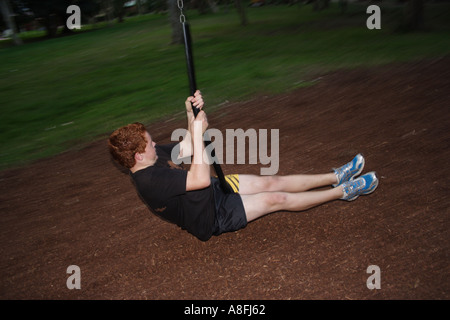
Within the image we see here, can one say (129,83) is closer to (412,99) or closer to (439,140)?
(412,99)

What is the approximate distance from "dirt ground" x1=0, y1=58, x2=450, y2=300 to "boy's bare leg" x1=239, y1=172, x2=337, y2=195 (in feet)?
0.98

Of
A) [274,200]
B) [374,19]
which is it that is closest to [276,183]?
[274,200]

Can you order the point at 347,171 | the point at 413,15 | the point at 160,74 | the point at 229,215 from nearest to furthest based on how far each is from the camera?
the point at 229,215 → the point at 347,171 → the point at 160,74 → the point at 413,15

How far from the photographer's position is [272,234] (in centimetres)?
335

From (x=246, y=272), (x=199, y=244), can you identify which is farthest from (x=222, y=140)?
(x=246, y=272)

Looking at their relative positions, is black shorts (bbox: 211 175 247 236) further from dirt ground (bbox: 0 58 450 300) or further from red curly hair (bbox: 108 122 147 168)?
red curly hair (bbox: 108 122 147 168)

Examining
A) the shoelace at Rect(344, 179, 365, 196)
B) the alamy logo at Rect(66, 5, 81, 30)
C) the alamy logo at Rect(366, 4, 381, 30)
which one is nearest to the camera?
the shoelace at Rect(344, 179, 365, 196)

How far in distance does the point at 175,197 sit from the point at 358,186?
5.39 ft

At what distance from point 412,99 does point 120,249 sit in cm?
514

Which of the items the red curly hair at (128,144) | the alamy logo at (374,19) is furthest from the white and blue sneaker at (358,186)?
the alamy logo at (374,19)

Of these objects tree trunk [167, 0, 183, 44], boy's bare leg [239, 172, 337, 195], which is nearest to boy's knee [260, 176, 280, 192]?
boy's bare leg [239, 172, 337, 195]

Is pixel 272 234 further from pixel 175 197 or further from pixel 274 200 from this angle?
pixel 175 197

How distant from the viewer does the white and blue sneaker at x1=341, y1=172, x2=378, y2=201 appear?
3299 millimetres

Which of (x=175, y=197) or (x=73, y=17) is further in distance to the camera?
(x=73, y=17)
